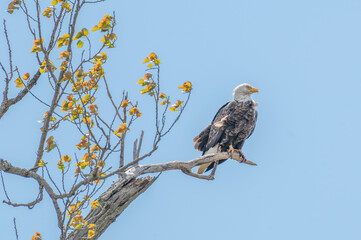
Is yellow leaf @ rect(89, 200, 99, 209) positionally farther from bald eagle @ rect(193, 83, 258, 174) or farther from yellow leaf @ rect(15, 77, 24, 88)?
bald eagle @ rect(193, 83, 258, 174)

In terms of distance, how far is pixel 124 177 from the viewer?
6148 millimetres

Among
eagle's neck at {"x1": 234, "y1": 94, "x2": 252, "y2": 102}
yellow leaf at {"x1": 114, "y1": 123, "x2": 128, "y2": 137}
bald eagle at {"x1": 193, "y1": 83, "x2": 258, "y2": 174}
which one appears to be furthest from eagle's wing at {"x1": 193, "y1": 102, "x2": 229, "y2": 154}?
yellow leaf at {"x1": 114, "y1": 123, "x2": 128, "y2": 137}

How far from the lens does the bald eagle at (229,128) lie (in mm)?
8539

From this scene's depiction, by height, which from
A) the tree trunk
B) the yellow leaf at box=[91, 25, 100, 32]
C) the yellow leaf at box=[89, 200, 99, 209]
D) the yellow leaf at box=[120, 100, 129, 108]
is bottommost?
the yellow leaf at box=[89, 200, 99, 209]

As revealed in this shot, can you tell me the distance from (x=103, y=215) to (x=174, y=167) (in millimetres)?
1000

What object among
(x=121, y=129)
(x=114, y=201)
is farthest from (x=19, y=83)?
(x=114, y=201)

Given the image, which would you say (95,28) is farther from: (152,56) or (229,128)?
(229,128)

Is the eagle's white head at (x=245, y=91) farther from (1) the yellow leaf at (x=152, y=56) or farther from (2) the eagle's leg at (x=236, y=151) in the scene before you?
(1) the yellow leaf at (x=152, y=56)

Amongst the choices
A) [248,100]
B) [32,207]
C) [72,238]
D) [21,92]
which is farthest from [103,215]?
[248,100]

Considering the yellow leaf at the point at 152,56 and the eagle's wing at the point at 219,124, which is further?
the eagle's wing at the point at 219,124

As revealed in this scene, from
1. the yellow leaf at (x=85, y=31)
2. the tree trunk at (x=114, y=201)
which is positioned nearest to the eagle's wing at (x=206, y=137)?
the tree trunk at (x=114, y=201)

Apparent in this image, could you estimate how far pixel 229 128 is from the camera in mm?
8547

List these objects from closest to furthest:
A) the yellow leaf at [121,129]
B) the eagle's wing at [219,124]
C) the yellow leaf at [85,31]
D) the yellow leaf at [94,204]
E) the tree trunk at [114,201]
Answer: the yellow leaf at [85,31], the yellow leaf at [121,129], the yellow leaf at [94,204], the tree trunk at [114,201], the eagle's wing at [219,124]

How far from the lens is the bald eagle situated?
854cm
